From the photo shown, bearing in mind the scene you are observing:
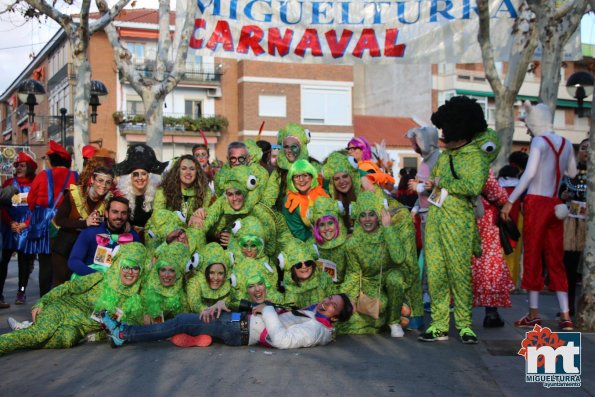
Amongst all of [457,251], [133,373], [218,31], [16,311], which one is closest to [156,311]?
[133,373]

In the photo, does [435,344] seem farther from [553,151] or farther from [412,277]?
[553,151]

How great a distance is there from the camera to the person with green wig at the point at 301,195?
8078 millimetres

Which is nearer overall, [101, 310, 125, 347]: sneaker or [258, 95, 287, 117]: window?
[101, 310, 125, 347]: sneaker

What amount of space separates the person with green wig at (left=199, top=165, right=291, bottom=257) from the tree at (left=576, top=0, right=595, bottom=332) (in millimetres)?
2830

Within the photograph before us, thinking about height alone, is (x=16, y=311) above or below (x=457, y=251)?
below

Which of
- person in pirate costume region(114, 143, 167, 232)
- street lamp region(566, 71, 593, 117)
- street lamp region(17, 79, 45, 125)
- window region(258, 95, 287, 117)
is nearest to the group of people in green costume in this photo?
person in pirate costume region(114, 143, 167, 232)

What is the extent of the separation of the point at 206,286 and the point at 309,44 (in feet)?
17.0

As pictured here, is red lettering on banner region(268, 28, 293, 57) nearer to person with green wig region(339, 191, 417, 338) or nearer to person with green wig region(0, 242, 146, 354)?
person with green wig region(339, 191, 417, 338)

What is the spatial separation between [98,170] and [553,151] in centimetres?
437

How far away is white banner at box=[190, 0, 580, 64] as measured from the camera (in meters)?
11.4

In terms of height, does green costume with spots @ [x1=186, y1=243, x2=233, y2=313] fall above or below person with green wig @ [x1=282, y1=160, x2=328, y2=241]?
below

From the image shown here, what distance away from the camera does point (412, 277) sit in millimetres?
7594

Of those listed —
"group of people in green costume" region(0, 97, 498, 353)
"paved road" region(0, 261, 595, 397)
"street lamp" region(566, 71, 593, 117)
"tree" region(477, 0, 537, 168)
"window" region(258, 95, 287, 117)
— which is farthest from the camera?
"window" region(258, 95, 287, 117)

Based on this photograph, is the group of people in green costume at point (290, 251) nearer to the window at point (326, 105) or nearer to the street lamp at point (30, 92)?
the street lamp at point (30, 92)
